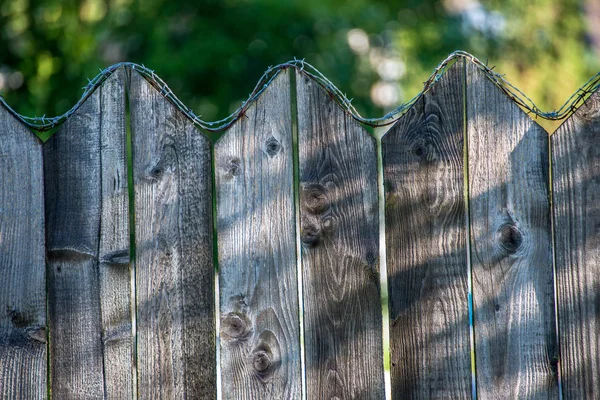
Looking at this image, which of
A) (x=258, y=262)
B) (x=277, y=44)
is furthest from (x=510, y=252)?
(x=277, y=44)

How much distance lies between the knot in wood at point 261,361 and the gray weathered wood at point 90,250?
15.5 inches

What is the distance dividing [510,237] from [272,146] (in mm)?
774

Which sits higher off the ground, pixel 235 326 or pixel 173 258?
pixel 173 258

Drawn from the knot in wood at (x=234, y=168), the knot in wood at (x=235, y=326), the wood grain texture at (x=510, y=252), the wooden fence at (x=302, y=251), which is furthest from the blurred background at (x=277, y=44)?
the wood grain texture at (x=510, y=252)

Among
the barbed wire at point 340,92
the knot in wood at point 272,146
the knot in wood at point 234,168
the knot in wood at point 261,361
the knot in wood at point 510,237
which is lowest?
the knot in wood at point 261,361

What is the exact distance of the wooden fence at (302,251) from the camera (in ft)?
6.00

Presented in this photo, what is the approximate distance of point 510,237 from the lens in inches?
72.2

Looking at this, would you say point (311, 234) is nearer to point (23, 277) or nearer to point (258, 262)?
point (258, 262)

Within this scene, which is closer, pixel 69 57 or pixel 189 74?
pixel 69 57

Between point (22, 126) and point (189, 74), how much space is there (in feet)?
13.9

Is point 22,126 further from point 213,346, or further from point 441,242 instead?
point 441,242

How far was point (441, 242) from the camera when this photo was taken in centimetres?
185

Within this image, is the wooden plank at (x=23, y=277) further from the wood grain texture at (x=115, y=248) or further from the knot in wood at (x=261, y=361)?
the knot in wood at (x=261, y=361)

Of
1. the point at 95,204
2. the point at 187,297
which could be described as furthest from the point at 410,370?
the point at 95,204
